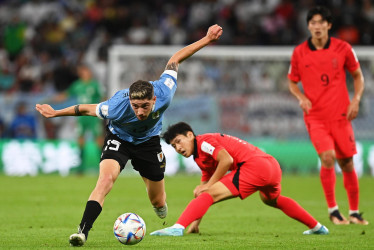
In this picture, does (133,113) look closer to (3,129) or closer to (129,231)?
(129,231)

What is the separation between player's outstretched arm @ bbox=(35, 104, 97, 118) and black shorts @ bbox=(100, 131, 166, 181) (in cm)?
54

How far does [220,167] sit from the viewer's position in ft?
25.6

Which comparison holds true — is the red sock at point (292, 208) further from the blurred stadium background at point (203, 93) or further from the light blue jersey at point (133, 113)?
the blurred stadium background at point (203, 93)

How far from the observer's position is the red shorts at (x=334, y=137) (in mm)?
9586

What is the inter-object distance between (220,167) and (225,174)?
0.72 ft

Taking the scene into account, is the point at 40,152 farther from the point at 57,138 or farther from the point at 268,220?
the point at 268,220

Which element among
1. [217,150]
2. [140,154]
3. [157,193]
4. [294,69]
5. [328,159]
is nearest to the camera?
[217,150]

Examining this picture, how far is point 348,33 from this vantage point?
71.9 feet

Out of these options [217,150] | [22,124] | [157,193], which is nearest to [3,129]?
[22,124]

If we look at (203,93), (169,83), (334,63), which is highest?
(169,83)

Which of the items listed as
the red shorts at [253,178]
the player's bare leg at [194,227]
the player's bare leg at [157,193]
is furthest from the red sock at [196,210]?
the player's bare leg at [157,193]

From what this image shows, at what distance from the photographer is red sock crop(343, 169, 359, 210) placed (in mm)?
9734

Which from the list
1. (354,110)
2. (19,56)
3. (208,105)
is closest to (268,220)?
(354,110)

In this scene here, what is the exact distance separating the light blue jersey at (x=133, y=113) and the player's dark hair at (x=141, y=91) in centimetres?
34
